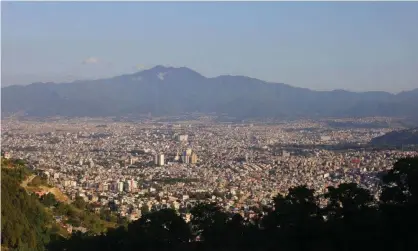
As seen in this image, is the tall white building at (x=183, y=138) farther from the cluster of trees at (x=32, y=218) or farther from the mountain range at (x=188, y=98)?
the mountain range at (x=188, y=98)

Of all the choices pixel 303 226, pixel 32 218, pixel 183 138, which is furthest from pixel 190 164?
pixel 303 226

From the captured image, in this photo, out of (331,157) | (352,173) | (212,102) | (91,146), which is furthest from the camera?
(212,102)

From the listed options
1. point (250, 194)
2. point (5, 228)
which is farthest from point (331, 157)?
point (5, 228)

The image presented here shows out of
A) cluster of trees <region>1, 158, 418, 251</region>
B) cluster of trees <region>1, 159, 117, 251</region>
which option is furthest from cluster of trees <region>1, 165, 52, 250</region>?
cluster of trees <region>1, 158, 418, 251</region>

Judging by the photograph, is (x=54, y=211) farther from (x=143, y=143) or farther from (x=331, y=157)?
(x=143, y=143)

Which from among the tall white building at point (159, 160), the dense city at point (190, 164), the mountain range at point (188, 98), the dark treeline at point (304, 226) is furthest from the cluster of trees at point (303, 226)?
the mountain range at point (188, 98)

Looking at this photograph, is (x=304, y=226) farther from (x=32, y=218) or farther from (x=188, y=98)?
(x=188, y=98)
